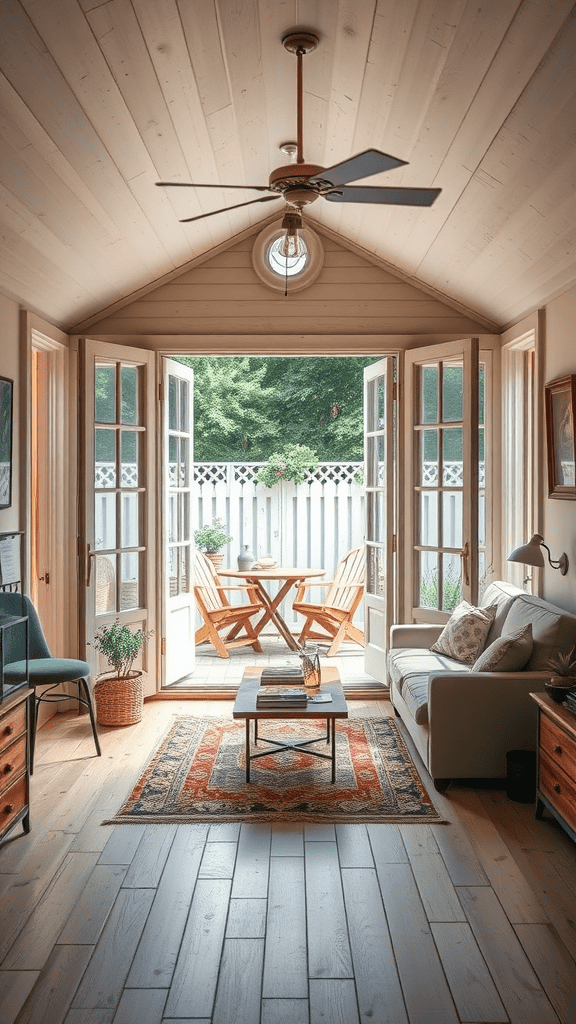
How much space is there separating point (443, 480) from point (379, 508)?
711 mm

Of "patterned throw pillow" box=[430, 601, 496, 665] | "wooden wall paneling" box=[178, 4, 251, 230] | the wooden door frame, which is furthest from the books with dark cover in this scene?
"wooden wall paneling" box=[178, 4, 251, 230]

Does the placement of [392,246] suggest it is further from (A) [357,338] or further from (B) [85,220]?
(B) [85,220]

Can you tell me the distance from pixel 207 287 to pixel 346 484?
309 cm

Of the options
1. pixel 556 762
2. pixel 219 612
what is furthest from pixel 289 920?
pixel 219 612

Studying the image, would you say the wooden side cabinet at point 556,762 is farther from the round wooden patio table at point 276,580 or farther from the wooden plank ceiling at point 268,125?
the round wooden patio table at point 276,580

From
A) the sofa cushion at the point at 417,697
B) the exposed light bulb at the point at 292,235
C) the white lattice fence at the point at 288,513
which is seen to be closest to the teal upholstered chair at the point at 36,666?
the sofa cushion at the point at 417,697

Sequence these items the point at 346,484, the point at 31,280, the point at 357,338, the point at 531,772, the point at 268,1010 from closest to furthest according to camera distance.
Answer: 1. the point at 268,1010
2. the point at 531,772
3. the point at 31,280
4. the point at 357,338
5. the point at 346,484

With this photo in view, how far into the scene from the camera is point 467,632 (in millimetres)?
4977

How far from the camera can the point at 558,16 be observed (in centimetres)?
257

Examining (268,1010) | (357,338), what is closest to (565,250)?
(357,338)

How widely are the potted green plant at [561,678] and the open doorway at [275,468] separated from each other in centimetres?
260

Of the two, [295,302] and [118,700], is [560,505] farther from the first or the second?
[118,700]

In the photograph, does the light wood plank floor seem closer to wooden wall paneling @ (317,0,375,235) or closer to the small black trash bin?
the small black trash bin

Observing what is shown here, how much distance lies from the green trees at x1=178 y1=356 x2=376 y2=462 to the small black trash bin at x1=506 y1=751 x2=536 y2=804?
24.9ft
